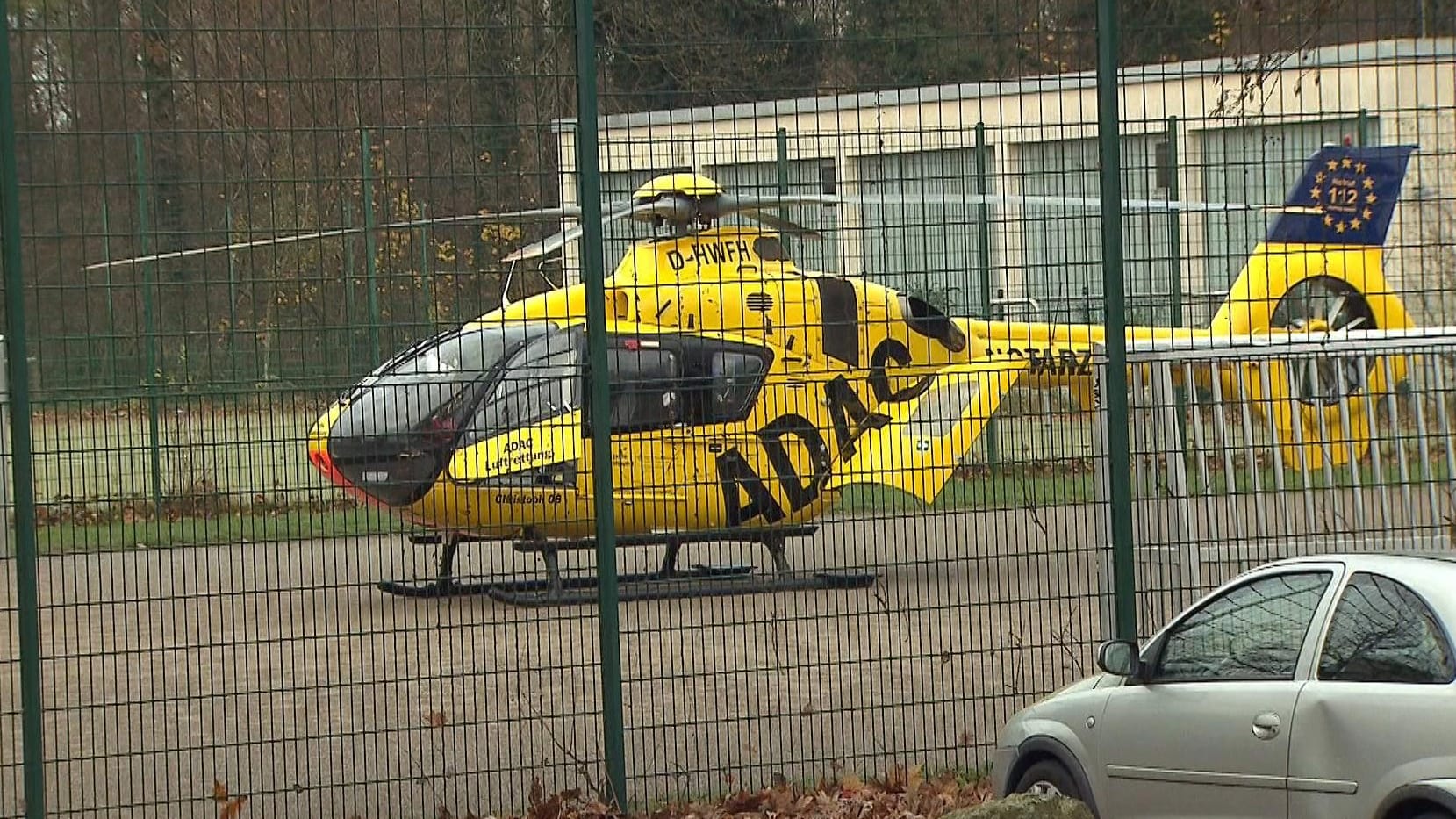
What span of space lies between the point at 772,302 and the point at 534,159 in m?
2.12

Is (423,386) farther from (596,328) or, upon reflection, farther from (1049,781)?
(1049,781)

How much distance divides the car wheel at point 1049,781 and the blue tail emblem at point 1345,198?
3.26 meters

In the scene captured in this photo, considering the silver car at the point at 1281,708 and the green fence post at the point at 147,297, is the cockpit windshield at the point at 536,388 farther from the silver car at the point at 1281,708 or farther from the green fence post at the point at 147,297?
the silver car at the point at 1281,708

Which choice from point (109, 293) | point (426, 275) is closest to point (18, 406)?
point (109, 293)

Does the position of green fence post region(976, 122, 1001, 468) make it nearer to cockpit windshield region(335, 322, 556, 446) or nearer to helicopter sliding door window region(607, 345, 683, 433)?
helicopter sliding door window region(607, 345, 683, 433)

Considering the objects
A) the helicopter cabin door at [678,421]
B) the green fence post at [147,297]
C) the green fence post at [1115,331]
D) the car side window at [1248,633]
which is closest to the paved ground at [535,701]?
the green fence post at [1115,331]

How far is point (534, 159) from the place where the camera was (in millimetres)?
8680

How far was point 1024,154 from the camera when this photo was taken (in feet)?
31.0

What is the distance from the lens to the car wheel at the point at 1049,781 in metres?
7.63

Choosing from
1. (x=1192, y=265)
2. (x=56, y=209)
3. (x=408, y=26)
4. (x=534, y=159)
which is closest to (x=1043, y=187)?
(x=1192, y=265)

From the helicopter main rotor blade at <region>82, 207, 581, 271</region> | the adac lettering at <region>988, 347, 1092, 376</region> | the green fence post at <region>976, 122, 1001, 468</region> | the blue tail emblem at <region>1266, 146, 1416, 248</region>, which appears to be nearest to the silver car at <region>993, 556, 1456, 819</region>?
the green fence post at <region>976, 122, 1001, 468</region>

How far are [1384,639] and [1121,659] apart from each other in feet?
4.15

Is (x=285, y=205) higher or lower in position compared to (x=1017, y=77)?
lower

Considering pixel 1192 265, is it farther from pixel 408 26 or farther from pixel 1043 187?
pixel 408 26
